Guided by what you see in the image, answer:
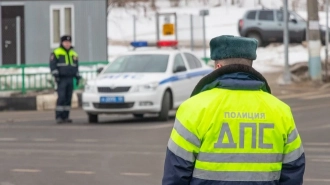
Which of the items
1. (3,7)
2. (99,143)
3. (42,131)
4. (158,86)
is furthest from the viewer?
(3,7)

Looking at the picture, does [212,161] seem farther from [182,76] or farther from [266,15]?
[266,15]

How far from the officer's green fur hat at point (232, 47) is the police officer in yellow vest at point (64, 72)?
1471cm

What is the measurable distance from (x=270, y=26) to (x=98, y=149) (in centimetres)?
2768

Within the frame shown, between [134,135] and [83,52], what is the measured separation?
16.3 metres

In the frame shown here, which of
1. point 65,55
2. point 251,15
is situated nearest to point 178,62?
point 65,55

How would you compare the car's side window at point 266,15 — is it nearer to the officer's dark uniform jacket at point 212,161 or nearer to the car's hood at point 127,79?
the car's hood at point 127,79

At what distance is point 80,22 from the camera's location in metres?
32.1

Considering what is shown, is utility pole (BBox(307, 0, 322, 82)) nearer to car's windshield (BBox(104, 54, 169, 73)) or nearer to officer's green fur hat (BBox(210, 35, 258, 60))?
car's windshield (BBox(104, 54, 169, 73))

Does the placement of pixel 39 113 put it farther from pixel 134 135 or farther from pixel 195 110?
pixel 195 110

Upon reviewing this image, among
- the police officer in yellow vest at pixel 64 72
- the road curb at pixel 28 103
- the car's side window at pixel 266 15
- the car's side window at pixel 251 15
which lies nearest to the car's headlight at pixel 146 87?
the police officer in yellow vest at pixel 64 72

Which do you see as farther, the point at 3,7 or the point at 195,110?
the point at 3,7

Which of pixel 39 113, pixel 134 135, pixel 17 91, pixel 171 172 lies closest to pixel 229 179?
pixel 171 172

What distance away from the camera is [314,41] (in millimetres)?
26516

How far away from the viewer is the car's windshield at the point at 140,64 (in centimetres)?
1953
